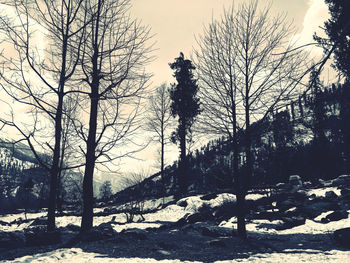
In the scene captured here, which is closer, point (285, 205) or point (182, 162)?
point (285, 205)

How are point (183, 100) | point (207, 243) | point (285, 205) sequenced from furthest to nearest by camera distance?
point (183, 100) → point (285, 205) → point (207, 243)

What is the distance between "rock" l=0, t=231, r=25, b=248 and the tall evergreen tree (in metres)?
14.9

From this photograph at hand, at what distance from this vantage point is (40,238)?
6.33m

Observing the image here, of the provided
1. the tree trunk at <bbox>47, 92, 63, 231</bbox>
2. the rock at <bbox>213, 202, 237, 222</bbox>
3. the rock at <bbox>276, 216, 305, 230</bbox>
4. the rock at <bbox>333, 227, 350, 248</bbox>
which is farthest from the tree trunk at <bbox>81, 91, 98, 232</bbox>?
the rock at <bbox>276, 216, 305, 230</bbox>

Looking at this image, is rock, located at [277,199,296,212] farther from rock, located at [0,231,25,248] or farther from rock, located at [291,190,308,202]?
rock, located at [0,231,25,248]

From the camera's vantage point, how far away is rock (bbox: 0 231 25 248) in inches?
244

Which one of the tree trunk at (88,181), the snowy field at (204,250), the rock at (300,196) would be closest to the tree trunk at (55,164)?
the tree trunk at (88,181)

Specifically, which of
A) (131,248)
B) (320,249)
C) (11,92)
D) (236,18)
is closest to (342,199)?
(320,249)

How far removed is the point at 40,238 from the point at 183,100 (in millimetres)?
16900

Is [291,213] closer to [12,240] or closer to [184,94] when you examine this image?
[12,240]

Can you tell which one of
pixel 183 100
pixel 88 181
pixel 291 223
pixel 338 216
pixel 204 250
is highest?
pixel 183 100

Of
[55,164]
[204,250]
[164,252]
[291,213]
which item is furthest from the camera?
[291,213]

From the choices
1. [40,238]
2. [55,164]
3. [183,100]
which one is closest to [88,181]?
[55,164]

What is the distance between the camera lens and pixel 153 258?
17.4 ft
